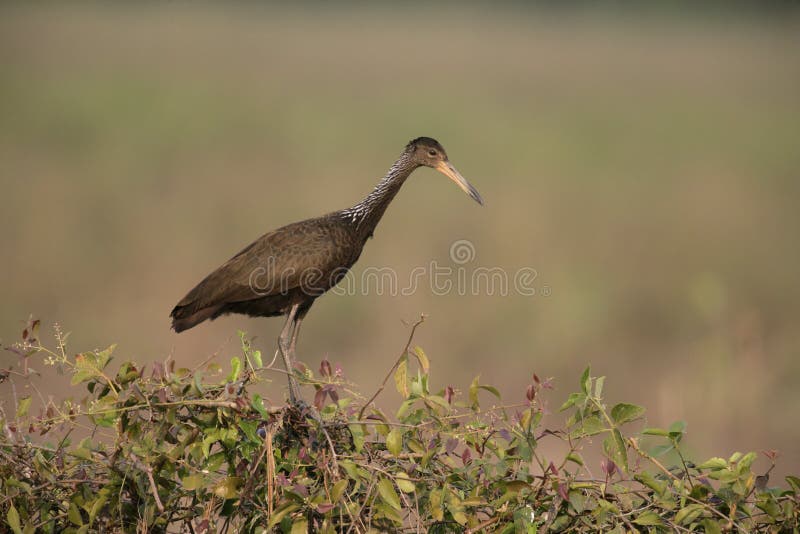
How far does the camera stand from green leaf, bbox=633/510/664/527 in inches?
144

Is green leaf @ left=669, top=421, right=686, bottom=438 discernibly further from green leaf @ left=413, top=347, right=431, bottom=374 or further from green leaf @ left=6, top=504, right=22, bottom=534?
green leaf @ left=6, top=504, right=22, bottom=534

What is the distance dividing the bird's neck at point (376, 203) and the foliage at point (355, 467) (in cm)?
256

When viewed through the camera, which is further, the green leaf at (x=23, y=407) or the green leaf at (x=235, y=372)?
the green leaf at (x=23, y=407)

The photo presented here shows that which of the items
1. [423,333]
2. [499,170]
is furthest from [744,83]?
[423,333]

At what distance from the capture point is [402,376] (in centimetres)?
374

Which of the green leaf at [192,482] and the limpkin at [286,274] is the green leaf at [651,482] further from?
the limpkin at [286,274]

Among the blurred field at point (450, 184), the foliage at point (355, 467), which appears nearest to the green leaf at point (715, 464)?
the foliage at point (355, 467)

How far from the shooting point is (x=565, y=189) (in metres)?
15.1

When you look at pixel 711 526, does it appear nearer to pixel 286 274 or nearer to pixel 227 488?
pixel 227 488

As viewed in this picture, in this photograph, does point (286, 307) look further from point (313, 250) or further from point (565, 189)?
point (565, 189)

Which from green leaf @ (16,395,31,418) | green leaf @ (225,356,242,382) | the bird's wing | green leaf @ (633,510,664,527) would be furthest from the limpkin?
green leaf @ (633,510,664,527)

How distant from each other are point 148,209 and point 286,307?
7417 mm

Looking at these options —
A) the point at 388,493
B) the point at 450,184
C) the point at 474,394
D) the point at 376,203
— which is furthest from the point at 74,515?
the point at 450,184

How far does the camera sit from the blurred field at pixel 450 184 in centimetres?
1022
